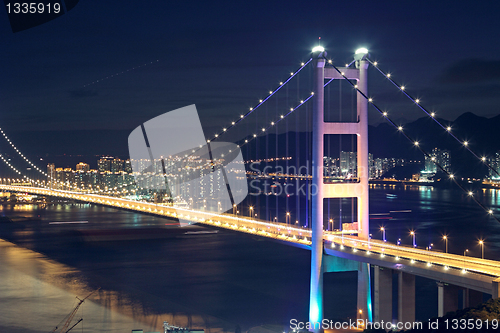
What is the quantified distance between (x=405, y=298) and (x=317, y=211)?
6.26 ft

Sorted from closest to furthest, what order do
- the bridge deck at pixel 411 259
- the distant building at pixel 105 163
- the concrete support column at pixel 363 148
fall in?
1. the bridge deck at pixel 411 259
2. the concrete support column at pixel 363 148
3. the distant building at pixel 105 163

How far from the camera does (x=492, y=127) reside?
189 feet

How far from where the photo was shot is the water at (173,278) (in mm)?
10383

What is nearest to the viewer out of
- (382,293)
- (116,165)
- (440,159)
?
(382,293)

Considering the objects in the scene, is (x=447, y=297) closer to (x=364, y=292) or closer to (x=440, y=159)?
(x=364, y=292)

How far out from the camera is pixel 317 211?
8.07m

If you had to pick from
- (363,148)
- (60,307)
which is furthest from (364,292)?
(60,307)

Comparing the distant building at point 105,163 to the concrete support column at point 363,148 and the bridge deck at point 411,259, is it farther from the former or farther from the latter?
the concrete support column at point 363,148

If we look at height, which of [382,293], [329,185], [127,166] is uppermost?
[127,166]

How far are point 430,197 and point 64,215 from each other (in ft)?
89.8

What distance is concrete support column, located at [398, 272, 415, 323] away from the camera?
6.84 metres

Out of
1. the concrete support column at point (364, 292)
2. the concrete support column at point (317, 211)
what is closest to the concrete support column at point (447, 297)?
the concrete support column at point (364, 292)

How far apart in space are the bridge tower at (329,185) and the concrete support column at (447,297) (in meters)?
1.78

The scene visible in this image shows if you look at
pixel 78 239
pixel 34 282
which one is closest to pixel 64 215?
pixel 78 239
